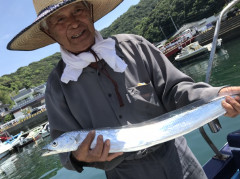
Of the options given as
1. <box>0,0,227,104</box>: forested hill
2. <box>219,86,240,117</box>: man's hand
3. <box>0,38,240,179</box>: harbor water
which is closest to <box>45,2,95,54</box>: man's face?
<box>219,86,240,117</box>: man's hand

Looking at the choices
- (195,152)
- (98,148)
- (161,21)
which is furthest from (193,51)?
(161,21)

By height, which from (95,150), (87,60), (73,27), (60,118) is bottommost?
(95,150)

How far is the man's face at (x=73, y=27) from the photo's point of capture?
190 centimetres

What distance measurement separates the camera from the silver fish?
1740 millimetres

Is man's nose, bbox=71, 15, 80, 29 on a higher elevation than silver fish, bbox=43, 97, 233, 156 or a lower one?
higher

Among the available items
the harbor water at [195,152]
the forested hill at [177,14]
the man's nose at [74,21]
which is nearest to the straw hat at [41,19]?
the man's nose at [74,21]

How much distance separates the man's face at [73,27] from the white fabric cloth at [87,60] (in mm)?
79

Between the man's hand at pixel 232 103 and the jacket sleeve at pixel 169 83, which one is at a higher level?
the jacket sleeve at pixel 169 83

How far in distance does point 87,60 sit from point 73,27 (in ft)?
0.99

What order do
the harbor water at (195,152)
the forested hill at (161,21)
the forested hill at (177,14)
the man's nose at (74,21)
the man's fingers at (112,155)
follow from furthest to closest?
the forested hill at (161,21)
the forested hill at (177,14)
the harbor water at (195,152)
the man's nose at (74,21)
the man's fingers at (112,155)

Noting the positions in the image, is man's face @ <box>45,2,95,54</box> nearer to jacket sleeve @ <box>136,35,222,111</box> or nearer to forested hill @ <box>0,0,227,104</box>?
jacket sleeve @ <box>136,35,222,111</box>

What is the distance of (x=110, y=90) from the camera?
6.38ft

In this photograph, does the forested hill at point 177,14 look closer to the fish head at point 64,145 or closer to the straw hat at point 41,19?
the straw hat at point 41,19

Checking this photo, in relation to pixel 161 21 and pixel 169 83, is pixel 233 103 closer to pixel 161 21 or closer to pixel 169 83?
pixel 169 83
